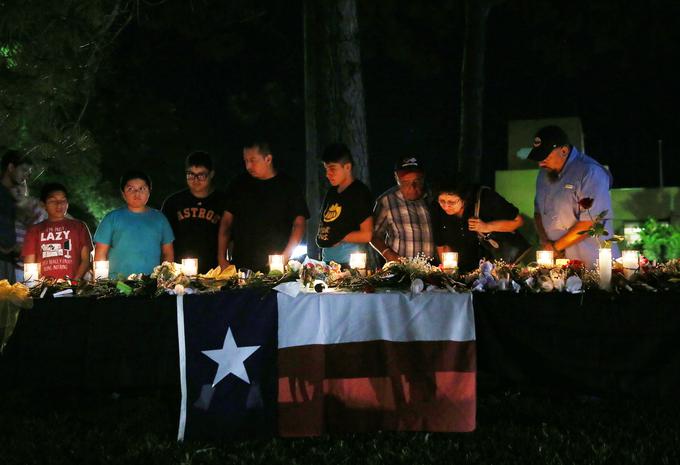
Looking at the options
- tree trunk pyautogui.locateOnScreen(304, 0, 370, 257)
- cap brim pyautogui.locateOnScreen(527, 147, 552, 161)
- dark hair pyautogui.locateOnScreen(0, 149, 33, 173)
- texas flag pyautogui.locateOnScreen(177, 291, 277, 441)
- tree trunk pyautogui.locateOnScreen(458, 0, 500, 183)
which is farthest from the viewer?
tree trunk pyautogui.locateOnScreen(458, 0, 500, 183)

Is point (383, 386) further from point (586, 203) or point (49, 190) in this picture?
point (49, 190)

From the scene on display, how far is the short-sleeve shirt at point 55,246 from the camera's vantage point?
19.4ft

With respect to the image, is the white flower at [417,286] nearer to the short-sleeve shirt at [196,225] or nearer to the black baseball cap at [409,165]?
the black baseball cap at [409,165]

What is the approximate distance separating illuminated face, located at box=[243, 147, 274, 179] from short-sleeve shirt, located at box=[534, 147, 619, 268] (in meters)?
1.96

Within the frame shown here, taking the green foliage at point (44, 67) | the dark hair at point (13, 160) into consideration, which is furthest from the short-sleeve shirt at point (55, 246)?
the green foliage at point (44, 67)

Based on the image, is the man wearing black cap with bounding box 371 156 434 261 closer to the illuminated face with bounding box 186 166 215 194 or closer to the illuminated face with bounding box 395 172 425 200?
the illuminated face with bounding box 395 172 425 200

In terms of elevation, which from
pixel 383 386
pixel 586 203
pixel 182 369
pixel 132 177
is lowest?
pixel 383 386

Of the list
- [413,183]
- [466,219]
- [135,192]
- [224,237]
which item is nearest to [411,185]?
[413,183]

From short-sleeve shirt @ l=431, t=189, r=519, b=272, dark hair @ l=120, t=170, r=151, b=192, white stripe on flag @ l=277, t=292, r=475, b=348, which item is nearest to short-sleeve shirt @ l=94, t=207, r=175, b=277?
dark hair @ l=120, t=170, r=151, b=192

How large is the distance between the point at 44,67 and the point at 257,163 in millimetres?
2615

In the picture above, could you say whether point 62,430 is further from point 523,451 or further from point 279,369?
point 523,451

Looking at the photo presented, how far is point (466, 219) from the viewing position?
5.70 metres

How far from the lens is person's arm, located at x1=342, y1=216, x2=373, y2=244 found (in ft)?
18.4

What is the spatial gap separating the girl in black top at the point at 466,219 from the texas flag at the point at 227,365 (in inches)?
71.9
